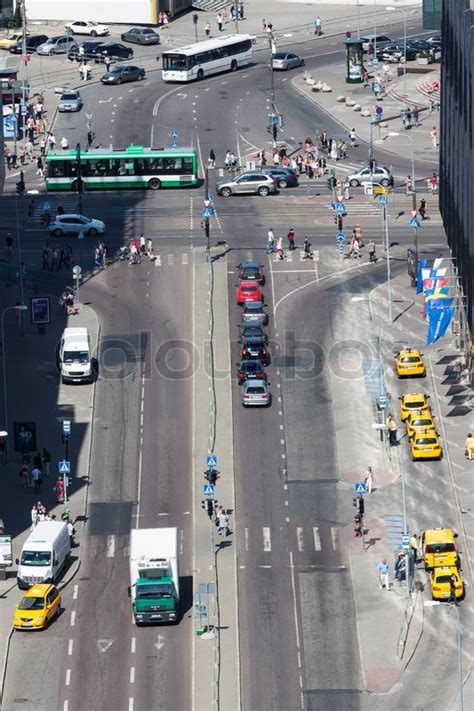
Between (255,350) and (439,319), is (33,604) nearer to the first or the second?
(439,319)

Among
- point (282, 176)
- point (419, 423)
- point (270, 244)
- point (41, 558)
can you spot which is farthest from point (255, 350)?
point (282, 176)

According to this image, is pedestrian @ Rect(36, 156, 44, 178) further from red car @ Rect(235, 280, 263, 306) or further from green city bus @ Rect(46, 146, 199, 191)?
red car @ Rect(235, 280, 263, 306)

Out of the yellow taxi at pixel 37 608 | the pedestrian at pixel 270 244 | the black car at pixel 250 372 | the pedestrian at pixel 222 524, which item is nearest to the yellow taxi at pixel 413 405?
the black car at pixel 250 372

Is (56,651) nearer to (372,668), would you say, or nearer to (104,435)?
(372,668)

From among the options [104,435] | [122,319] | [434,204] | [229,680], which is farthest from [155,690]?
[434,204]

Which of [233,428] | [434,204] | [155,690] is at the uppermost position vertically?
[434,204]
